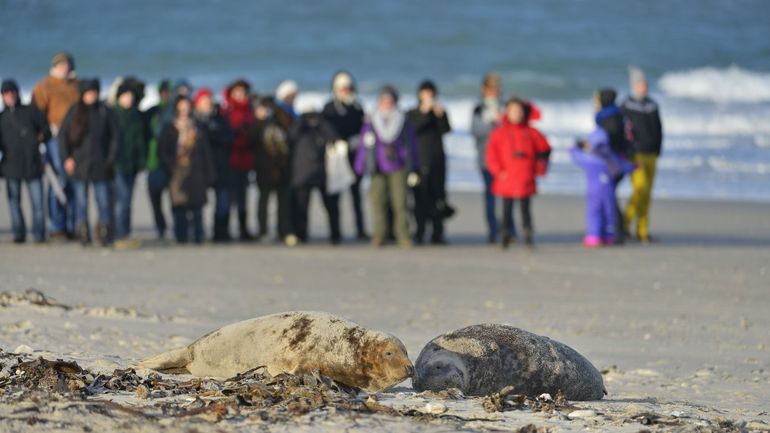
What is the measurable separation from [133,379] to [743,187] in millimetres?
18899

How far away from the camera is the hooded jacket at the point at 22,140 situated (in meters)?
15.5

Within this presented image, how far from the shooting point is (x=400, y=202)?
1631 cm

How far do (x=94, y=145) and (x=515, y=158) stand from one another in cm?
448

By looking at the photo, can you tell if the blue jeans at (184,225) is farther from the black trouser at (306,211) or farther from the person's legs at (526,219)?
the person's legs at (526,219)

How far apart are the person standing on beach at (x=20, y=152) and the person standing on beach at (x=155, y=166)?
1.29m

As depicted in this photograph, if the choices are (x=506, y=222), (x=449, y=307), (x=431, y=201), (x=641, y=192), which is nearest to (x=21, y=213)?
(x=431, y=201)

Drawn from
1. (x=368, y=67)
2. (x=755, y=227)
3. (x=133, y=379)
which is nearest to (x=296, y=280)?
(x=133, y=379)

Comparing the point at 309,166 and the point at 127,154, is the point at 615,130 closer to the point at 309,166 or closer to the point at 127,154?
the point at 309,166

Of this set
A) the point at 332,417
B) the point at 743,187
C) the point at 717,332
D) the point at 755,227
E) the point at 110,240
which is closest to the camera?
the point at 332,417

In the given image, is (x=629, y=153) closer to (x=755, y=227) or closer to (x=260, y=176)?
(x=755, y=227)

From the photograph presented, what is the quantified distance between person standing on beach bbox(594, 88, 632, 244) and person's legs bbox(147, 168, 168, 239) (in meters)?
5.04

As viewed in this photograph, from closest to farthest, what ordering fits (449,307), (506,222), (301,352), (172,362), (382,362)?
(382,362) → (301,352) → (172,362) → (449,307) → (506,222)

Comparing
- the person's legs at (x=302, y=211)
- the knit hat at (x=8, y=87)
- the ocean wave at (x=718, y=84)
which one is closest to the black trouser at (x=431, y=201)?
the person's legs at (x=302, y=211)

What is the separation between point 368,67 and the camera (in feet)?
171
